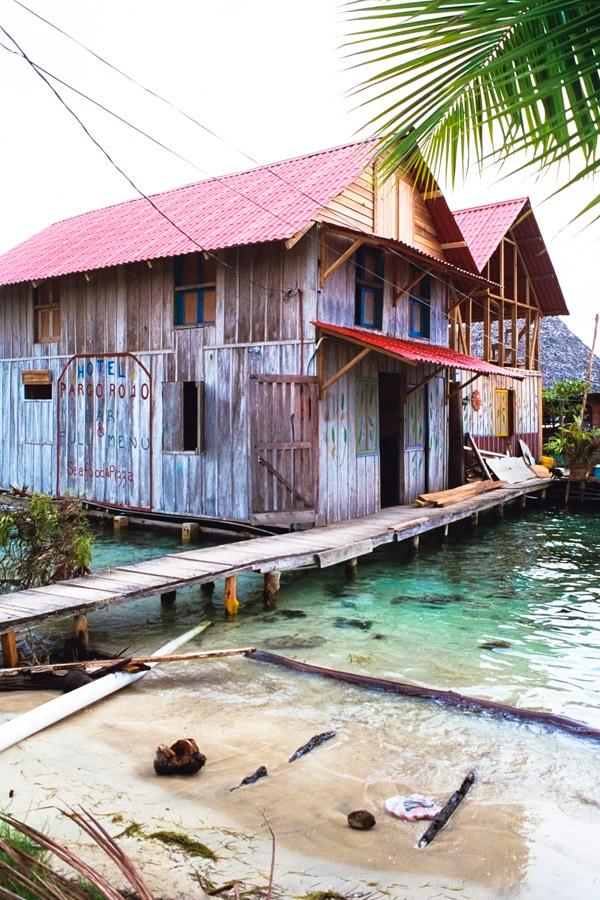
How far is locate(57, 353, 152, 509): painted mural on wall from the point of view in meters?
14.4

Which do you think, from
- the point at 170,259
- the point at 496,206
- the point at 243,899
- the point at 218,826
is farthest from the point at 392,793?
the point at 496,206

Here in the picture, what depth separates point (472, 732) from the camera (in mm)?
5758

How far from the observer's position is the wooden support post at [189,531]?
13.7 m

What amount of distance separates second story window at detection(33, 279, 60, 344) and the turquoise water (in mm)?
4931

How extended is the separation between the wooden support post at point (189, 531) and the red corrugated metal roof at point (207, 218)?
15.7 ft

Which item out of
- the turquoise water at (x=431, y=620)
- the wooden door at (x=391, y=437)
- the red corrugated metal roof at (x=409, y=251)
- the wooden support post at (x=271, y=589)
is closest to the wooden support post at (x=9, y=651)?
the turquoise water at (x=431, y=620)

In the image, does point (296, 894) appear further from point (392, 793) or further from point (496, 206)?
point (496, 206)

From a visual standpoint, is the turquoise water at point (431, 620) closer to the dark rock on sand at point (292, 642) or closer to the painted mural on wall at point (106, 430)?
the dark rock on sand at point (292, 642)

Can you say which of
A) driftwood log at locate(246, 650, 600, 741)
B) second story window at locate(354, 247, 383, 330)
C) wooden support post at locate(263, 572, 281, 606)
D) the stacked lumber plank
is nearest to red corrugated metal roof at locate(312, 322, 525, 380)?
second story window at locate(354, 247, 383, 330)

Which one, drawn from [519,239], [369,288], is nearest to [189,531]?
[369,288]

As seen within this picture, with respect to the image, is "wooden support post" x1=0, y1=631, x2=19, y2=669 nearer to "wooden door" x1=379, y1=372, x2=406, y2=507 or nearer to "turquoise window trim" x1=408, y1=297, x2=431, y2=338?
"wooden door" x1=379, y1=372, x2=406, y2=507

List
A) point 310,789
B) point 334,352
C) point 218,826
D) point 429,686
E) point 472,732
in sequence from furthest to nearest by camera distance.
Answer: point 334,352, point 429,686, point 472,732, point 310,789, point 218,826

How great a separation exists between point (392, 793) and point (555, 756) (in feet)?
4.63

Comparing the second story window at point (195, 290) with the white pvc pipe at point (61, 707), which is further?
the second story window at point (195, 290)
